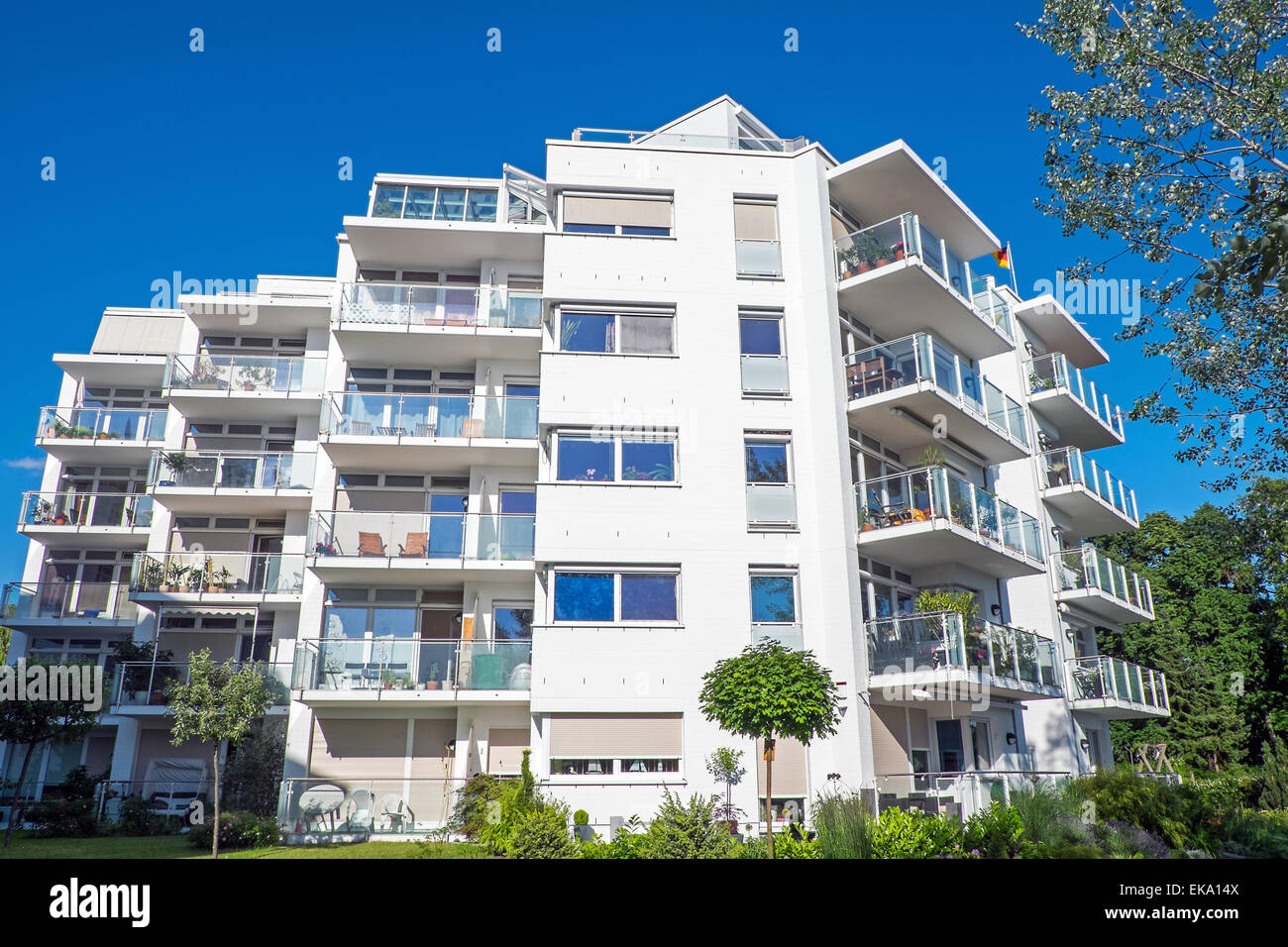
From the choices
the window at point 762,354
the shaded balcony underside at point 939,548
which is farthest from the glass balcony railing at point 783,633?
the window at point 762,354

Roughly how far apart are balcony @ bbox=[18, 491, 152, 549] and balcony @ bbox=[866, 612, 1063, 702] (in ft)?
69.1

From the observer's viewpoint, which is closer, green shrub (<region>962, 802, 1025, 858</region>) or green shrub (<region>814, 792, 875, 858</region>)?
green shrub (<region>814, 792, 875, 858</region>)

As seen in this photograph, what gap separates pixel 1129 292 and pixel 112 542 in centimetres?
2785

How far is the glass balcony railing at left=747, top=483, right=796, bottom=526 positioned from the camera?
61.6 ft

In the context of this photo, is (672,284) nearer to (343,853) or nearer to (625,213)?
(625,213)

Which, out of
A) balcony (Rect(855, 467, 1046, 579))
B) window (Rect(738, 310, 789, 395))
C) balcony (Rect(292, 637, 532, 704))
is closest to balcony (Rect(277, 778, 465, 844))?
balcony (Rect(292, 637, 532, 704))

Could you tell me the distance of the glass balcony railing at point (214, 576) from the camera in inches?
921

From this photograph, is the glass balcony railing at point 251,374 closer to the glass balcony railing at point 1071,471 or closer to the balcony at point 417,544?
the balcony at point 417,544

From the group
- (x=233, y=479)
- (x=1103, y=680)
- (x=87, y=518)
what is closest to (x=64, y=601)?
(x=87, y=518)

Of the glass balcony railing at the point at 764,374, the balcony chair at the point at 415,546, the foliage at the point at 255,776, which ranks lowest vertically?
the foliage at the point at 255,776

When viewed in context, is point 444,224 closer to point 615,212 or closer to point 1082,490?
point 615,212

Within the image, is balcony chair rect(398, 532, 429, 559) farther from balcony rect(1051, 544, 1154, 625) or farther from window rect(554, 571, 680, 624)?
balcony rect(1051, 544, 1154, 625)

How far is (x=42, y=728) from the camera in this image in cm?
1914

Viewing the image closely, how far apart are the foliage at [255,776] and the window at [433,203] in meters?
13.1
